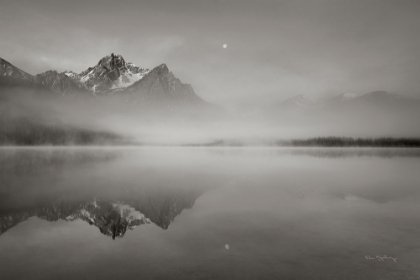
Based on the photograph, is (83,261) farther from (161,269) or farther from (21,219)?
(21,219)

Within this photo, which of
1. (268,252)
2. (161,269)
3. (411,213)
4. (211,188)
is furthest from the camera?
(211,188)

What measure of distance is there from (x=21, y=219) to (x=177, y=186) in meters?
18.4

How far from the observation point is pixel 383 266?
1288 cm

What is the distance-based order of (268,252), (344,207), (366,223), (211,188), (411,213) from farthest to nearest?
(211,188) < (344,207) < (411,213) < (366,223) < (268,252)

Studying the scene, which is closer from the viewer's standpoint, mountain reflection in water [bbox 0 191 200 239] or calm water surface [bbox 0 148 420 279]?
calm water surface [bbox 0 148 420 279]

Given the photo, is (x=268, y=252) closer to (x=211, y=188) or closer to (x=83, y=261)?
(x=83, y=261)

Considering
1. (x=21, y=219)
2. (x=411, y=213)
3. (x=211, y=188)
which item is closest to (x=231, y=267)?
(x=21, y=219)

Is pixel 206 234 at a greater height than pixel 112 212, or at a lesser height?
lesser

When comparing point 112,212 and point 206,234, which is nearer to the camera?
point 206,234

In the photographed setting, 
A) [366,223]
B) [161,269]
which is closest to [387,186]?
[366,223]

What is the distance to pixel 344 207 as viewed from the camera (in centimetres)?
2586

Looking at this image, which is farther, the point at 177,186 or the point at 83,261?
the point at 177,186

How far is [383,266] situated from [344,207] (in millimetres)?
13778

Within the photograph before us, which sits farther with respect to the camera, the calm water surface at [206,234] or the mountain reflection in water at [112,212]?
the mountain reflection in water at [112,212]
